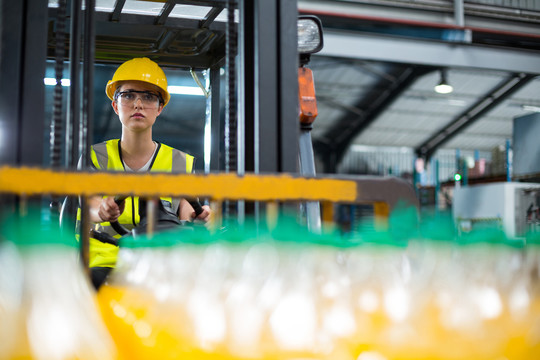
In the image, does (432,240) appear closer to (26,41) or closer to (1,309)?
(1,309)

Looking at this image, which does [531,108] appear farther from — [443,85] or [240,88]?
[240,88]

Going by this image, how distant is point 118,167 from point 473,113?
1793cm

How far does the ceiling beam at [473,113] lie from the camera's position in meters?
16.4

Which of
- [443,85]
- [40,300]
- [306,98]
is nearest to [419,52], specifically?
[443,85]

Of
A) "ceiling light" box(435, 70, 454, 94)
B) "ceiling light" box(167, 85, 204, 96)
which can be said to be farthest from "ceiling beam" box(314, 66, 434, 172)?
"ceiling light" box(167, 85, 204, 96)

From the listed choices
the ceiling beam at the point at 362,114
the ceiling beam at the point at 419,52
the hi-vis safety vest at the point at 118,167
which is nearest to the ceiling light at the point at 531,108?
the ceiling beam at the point at 362,114

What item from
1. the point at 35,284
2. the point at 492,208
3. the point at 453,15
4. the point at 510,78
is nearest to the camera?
the point at 35,284

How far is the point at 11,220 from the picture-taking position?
676mm

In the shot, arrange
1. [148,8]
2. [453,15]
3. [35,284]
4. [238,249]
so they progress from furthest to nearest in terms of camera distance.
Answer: [453,15], [148,8], [238,249], [35,284]

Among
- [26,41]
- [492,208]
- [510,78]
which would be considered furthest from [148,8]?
[510,78]

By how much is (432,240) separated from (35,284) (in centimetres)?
55

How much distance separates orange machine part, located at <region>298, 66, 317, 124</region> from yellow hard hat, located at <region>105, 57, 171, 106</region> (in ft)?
2.16

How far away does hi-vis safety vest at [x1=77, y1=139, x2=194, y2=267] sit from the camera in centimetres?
227

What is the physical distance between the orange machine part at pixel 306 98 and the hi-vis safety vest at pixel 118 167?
0.57 meters
